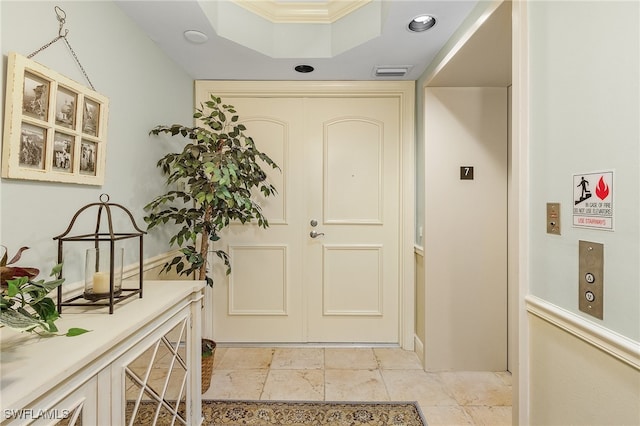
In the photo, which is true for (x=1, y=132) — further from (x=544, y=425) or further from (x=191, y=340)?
(x=544, y=425)

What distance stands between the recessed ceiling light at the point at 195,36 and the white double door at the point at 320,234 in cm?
70

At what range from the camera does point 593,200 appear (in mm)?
910

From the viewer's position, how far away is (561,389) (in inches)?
41.8

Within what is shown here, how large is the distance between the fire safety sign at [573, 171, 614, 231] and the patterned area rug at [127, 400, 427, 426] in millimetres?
1430

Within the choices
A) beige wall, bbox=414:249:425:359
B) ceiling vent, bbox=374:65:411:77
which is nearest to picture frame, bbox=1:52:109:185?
ceiling vent, bbox=374:65:411:77

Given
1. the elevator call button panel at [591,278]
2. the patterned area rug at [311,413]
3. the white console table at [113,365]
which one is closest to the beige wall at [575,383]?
the elevator call button panel at [591,278]

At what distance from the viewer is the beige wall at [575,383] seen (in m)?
0.84

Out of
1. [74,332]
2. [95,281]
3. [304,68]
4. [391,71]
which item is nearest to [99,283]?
[95,281]

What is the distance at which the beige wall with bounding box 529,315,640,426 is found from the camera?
843mm

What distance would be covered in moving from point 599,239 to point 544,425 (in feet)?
2.43

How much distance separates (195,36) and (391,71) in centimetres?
139

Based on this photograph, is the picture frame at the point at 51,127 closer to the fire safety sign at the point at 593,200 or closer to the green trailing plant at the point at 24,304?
the green trailing plant at the point at 24,304

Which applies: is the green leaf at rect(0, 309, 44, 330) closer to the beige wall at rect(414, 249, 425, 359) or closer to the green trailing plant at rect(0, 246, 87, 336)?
the green trailing plant at rect(0, 246, 87, 336)

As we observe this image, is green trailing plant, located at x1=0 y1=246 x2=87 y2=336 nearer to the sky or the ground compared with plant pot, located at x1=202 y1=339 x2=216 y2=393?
nearer to the sky
